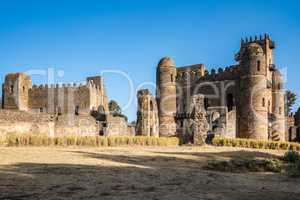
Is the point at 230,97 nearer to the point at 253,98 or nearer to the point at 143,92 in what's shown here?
the point at 253,98

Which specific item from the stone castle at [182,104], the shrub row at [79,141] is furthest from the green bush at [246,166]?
the stone castle at [182,104]

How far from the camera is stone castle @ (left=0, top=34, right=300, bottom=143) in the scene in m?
28.2

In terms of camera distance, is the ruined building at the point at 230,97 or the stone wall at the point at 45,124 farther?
the ruined building at the point at 230,97

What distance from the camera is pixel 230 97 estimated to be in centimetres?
4247

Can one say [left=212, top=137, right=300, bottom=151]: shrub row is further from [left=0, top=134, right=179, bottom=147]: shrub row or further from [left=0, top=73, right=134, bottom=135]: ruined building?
[left=0, top=73, right=134, bottom=135]: ruined building

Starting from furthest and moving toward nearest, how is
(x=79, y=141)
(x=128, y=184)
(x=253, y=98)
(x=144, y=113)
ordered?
1. (x=253, y=98)
2. (x=144, y=113)
3. (x=79, y=141)
4. (x=128, y=184)

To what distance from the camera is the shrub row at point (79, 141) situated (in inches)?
890

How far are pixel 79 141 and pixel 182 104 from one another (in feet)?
77.8

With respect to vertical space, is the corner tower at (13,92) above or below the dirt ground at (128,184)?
above

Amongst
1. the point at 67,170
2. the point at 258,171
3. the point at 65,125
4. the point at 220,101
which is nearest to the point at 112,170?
the point at 67,170

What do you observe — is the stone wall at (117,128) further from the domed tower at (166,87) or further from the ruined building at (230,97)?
the domed tower at (166,87)

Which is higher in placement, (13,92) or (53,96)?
(13,92)

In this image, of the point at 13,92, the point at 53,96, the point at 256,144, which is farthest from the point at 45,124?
the point at 13,92

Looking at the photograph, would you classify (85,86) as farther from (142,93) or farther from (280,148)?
(280,148)
